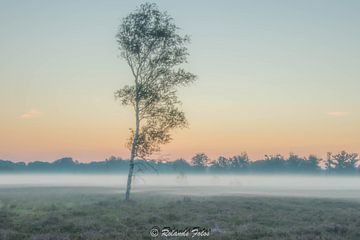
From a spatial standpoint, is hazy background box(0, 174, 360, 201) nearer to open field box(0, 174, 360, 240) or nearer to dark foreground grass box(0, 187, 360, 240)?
dark foreground grass box(0, 187, 360, 240)

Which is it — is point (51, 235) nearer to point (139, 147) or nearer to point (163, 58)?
point (139, 147)

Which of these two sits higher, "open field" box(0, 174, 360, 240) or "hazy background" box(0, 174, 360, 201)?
"open field" box(0, 174, 360, 240)

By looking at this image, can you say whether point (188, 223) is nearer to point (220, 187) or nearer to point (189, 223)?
point (189, 223)

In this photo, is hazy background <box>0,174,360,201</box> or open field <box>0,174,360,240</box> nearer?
open field <box>0,174,360,240</box>

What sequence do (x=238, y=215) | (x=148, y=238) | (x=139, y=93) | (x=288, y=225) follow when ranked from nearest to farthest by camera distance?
(x=148, y=238) → (x=288, y=225) → (x=238, y=215) → (x=139, y=93)

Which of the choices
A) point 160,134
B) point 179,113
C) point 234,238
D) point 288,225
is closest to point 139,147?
point 160,134

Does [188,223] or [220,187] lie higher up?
[188,223]

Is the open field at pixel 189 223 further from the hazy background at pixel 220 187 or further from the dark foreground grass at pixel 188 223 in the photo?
the hazy background at pixel 220 187

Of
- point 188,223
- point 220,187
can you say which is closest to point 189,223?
point 188,223

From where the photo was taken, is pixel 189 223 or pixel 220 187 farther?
pixel 220 187

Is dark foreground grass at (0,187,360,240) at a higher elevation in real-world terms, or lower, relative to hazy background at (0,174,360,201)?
higher

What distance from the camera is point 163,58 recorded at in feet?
147

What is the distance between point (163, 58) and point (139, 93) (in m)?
4.84

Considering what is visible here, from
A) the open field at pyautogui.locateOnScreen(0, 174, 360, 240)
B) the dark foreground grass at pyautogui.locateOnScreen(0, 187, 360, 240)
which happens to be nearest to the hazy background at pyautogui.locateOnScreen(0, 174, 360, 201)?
the dark foreground grass at pyautogui.locateOnScreen(0, 187, 360, 240)
